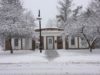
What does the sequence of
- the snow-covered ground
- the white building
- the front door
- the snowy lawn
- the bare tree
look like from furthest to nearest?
the bare tree < the front door < the white building < the snowy lawn < the snow-covered ground

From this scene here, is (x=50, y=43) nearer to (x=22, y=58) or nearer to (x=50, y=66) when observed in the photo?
(x=22, y=58)

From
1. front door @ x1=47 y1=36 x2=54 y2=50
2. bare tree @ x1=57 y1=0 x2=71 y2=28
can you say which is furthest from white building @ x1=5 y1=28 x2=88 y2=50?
bare tree @ x1=57 y1=0 x2=71 y2=28

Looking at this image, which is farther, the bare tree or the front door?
the bare tree

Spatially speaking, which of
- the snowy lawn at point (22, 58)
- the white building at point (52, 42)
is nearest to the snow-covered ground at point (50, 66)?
the snowy lawn at point (22, 58)

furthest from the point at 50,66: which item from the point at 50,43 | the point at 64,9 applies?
the point at 64,9

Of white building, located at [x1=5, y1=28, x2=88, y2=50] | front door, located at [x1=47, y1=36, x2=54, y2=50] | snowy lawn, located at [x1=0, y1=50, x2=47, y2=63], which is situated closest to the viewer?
snowy lawn, located at [x1=0, y1=50, x2=47, y2=63]

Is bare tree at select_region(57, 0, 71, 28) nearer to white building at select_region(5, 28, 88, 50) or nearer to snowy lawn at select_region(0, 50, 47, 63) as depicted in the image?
white building at select_region(5, 28, 88, 50)

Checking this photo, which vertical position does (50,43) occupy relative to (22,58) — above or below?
below

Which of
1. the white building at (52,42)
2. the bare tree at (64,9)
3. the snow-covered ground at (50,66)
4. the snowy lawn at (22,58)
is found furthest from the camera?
the bare tree at (64,9)

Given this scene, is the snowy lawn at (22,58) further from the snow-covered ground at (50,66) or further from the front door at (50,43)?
the front door at (50,43)

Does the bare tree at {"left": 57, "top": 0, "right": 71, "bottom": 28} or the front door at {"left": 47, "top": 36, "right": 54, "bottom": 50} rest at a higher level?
the bare tree at {"left": 57, "top": 0, "right": 71, "bottom": 28}

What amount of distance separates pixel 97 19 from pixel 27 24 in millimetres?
8940

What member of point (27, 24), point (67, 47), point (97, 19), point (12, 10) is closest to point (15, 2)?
point (12, 10)

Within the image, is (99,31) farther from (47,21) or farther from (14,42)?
(47,21)
